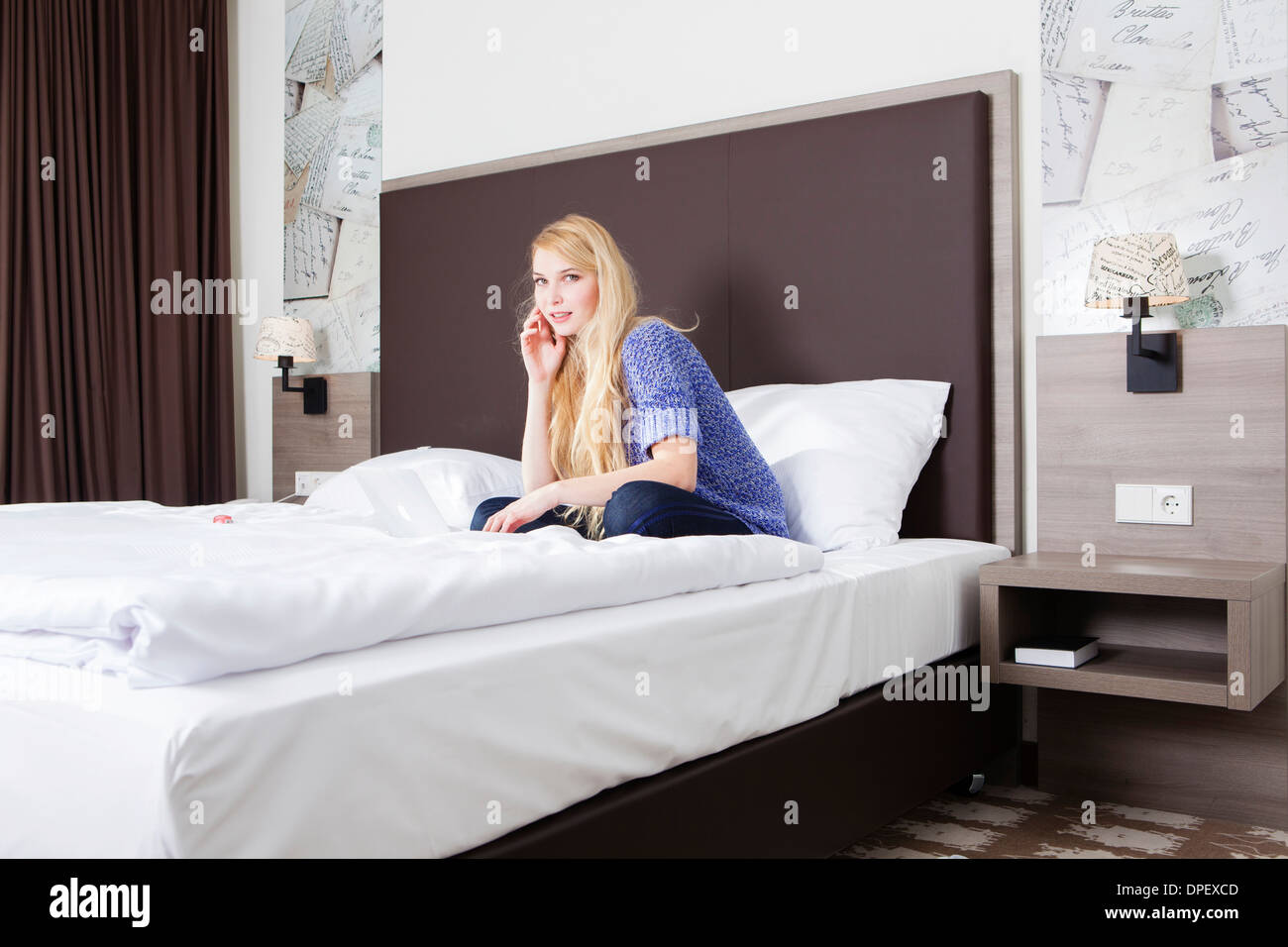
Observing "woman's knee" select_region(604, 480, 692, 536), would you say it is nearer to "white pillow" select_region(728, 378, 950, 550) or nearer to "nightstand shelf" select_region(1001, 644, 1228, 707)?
"white pillow" select_region(728, 378, 950, 550)

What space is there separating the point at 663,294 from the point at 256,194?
192 cm

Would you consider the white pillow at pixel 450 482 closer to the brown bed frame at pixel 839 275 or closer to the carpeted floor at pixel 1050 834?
the brown bed frame at pixel 839 275

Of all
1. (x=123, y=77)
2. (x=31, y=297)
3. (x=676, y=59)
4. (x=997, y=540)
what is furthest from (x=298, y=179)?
(x=997, y=540)

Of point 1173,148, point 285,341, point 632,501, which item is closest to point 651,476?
point 632,501

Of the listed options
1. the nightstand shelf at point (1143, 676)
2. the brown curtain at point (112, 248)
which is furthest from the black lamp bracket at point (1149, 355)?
the brown curtain at point (112, 248)

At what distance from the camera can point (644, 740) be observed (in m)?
1.28

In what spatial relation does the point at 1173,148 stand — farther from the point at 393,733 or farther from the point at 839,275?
the point at 393,733

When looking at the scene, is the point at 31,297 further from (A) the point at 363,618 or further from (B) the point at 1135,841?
(B) the point at 1135,841

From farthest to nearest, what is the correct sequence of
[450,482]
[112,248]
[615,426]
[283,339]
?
[112,248], [283,339], [450,482], [615,426]

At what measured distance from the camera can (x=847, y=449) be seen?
7.77 ft

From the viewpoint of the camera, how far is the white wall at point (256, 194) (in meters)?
3.98

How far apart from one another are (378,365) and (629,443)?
5.90 ft

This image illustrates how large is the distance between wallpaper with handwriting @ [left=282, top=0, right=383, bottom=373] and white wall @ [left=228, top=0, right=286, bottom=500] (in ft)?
0.26
